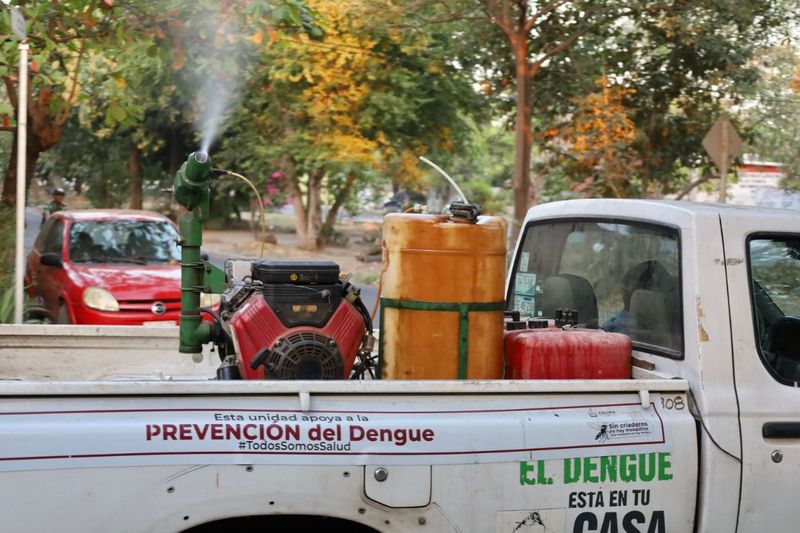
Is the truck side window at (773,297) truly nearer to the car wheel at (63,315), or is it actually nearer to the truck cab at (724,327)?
the truck cab at (724,327)

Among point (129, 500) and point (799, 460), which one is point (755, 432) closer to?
point (799, 460)

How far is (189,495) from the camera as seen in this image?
9.52 ft

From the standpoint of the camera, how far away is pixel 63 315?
9.62 metres

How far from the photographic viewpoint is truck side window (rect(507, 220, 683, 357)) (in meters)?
3.65

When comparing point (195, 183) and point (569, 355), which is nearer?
point (569, 355)

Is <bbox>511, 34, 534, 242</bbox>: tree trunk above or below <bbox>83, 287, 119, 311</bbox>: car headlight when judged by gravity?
above

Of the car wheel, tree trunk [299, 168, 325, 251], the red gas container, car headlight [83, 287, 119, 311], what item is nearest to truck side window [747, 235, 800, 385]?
the red gas container

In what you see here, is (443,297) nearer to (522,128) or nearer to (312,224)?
(522,128)

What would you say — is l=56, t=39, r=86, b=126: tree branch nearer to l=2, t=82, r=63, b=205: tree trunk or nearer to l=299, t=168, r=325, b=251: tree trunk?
l=2, t=82, r=63, b=205: tree trunk

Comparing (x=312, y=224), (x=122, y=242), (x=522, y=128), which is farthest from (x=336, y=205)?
(x=122, y=242)

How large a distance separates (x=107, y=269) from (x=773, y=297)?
24.1ft

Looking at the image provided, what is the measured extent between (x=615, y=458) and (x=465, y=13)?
1210cm

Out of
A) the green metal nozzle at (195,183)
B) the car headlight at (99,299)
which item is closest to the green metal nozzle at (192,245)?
the green metal nozzle at (195,183)

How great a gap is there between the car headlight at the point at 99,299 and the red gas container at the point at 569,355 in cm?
639
